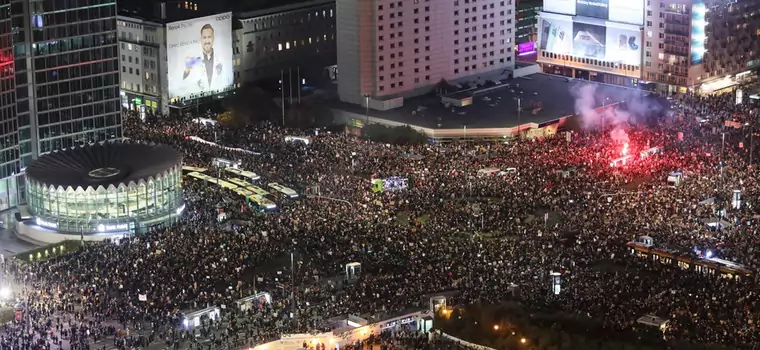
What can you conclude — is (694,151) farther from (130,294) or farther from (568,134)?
(130,294)

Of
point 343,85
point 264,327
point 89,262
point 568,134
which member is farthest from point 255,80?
point 264,327

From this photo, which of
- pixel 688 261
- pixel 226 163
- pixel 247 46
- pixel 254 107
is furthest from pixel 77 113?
pixel 688 261

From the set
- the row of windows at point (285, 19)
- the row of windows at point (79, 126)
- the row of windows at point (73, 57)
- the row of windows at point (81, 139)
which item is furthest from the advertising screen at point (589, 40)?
the row of windows at point (73, 57)

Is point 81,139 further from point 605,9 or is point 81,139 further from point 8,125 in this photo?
point 605,9

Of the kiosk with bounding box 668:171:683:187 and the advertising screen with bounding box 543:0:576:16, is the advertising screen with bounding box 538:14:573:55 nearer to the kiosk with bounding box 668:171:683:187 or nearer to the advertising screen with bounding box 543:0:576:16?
the advertising screen with bounding box 543:0:576:16

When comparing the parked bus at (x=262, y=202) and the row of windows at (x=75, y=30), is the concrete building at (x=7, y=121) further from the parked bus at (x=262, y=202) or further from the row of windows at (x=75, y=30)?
the parked bus at (x=262, y=202)

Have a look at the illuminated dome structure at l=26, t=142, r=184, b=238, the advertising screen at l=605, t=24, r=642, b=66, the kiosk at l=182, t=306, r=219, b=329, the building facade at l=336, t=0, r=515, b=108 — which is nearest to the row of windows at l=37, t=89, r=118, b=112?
the illuminated dome structure at l=26, t=142, r=184, b=238
